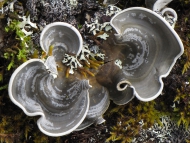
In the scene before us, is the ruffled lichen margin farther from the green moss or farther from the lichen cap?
the lichen cap

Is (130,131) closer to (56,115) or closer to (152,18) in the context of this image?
(56,115)

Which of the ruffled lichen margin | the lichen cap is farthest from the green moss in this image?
the lichen cap

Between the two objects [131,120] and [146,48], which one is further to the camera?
[131,120]

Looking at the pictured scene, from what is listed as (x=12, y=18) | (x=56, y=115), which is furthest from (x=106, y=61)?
(x=12, y=18)

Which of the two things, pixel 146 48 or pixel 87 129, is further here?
pixel 87 129

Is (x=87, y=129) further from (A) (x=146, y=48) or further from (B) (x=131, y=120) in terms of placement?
(A) (x=146, y=48)

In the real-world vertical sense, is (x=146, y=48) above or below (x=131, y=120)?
above

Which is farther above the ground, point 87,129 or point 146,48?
point 146,48

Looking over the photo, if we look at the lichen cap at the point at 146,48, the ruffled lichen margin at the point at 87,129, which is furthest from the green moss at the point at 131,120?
the lichen cap at the point at 146,48

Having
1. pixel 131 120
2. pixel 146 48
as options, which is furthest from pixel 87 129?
pixel 146 48
